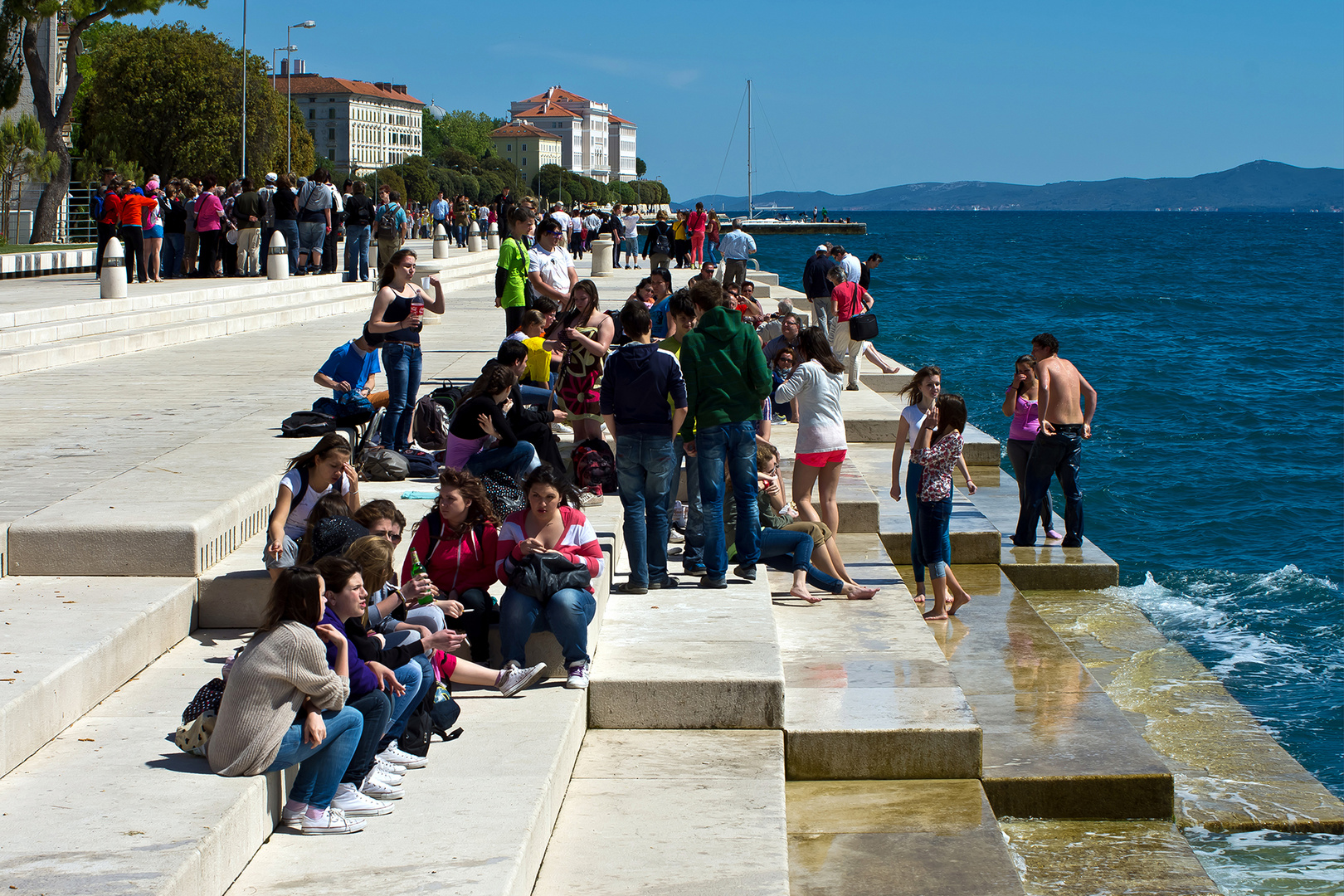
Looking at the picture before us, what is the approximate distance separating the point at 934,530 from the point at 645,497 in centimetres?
233

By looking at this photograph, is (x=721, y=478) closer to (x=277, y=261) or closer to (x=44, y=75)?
(x=277, y=261)

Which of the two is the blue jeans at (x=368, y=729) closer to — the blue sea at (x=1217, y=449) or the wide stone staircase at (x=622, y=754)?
the wide stone staircase at (x=622, y=754)

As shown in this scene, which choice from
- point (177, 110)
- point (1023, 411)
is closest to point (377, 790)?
point (1023, 411)

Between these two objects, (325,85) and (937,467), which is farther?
(325,85)

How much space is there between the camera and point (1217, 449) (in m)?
28.8

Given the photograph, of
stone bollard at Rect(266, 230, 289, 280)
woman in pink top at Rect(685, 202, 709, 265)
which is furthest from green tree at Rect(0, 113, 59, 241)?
woman in pink top at Rect(685, 202, 709, 265)

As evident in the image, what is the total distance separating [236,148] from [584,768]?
53506 millimetres

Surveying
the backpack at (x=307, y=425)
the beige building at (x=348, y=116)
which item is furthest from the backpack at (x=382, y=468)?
the beige building at (x=348, y=116)

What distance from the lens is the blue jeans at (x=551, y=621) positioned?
6250 millimetres

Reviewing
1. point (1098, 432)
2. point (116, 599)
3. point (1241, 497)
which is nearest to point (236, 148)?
point (1098, 432)

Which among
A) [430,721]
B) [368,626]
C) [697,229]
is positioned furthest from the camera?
[697,229]

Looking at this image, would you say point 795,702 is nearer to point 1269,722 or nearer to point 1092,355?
point 1269,722

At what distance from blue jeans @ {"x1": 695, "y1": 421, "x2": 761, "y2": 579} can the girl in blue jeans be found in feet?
9.08

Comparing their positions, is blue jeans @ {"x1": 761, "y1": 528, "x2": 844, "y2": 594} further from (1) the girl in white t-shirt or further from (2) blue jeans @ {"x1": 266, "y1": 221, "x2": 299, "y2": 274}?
(2) blue jeans @ {"x1": 266, "y1": 221, "x2": 299, "y2": 274}
